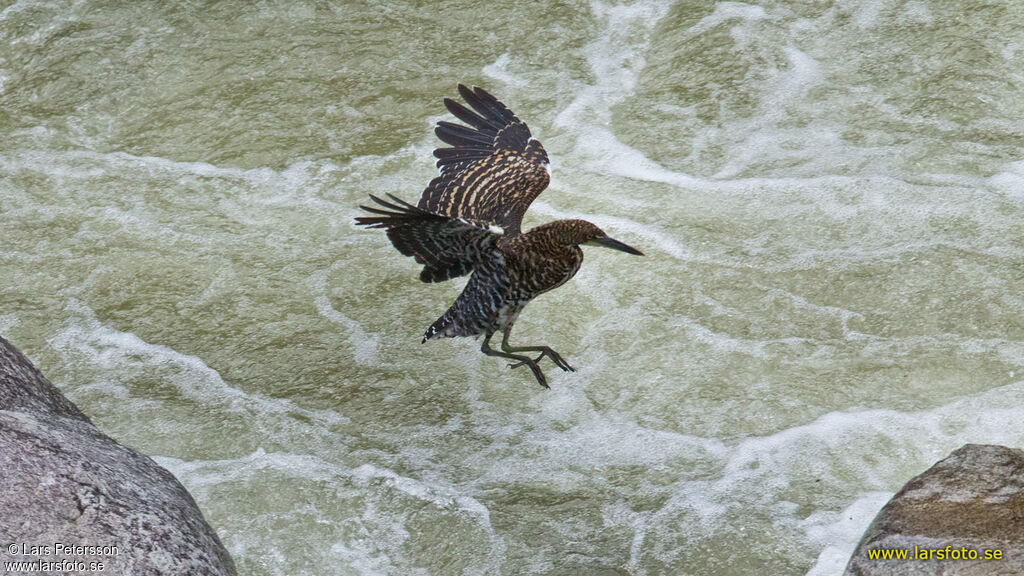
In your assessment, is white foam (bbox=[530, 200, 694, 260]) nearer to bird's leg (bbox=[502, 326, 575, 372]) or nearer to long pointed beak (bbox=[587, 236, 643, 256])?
bird's leg (bbox=[502, 326, 575, 372])

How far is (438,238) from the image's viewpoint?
4.71 m

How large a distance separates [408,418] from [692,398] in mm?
1298

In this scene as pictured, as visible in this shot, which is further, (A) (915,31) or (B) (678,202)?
(A) (915,31)

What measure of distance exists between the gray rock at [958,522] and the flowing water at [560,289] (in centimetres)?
72

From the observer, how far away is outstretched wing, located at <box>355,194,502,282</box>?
4391 mm

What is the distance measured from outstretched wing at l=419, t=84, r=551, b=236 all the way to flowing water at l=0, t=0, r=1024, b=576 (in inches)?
31.6

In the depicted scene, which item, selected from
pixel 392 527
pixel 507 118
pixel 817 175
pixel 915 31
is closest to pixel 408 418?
pixel 392 527

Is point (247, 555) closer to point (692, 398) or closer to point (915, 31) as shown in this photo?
point (692, 398)

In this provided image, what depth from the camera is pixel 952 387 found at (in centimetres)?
498

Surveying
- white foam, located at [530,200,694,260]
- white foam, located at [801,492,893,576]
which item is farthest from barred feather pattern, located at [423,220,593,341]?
white foam, located at [801,492,893,576]

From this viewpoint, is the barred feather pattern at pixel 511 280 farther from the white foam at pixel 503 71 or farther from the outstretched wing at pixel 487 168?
the white foam at pixel 503 71

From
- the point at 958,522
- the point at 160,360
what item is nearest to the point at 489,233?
the point at 160,360

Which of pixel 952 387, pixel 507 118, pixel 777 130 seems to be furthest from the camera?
pixel 777 130

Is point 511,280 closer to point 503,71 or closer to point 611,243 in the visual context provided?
point 611,243
